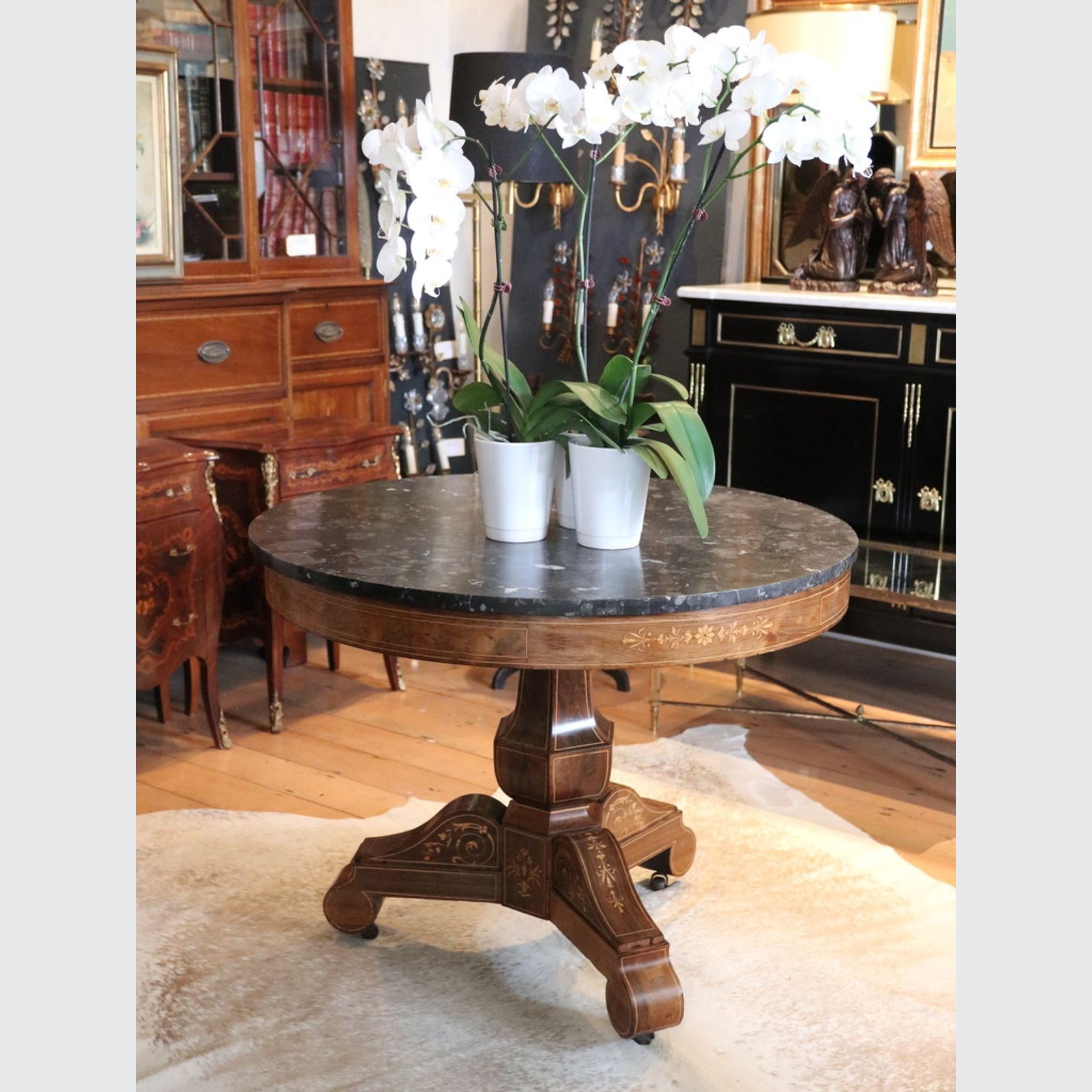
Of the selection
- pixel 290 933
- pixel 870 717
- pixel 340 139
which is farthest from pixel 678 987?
pixel 340 139

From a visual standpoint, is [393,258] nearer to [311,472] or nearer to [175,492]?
[175,492]

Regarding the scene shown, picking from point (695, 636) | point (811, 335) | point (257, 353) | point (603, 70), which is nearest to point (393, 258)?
point (603, 70)

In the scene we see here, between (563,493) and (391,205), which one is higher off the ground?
(391,205)

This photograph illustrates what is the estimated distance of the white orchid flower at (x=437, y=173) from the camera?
2.07 metres

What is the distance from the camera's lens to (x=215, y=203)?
4145 millimetres

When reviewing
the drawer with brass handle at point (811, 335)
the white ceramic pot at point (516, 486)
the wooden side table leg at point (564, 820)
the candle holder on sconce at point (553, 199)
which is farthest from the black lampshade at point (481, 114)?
the wooden side table leg at point (564, 820)

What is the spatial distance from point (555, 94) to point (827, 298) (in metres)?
2.02

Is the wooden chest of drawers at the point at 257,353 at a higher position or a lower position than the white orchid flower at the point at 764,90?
lower

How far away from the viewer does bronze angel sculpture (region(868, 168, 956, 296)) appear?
13.2 feet

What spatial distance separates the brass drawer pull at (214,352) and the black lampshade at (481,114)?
0.90m

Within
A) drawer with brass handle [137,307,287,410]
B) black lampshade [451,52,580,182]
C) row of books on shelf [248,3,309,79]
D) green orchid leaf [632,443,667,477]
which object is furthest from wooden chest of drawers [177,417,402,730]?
green orchid leaf [632,443,667,477]

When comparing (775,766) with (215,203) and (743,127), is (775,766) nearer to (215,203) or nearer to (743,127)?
(743,127)

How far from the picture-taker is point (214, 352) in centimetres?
388

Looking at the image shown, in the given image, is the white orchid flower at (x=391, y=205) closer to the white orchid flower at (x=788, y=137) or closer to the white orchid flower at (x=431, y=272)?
the white orchid flower at (x=431, y=272)
